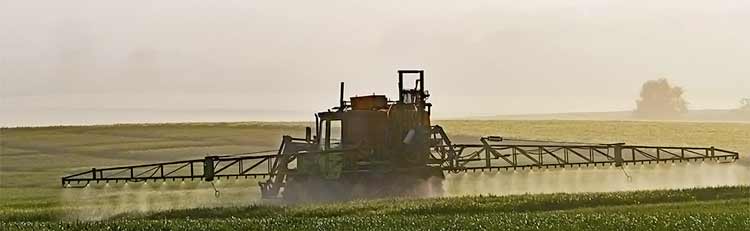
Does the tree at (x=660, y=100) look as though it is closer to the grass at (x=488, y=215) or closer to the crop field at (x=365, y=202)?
the crop field at (x=365, y=202)

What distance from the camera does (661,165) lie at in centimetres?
4884

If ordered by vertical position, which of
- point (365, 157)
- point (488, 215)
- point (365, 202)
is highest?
point (365, 157)

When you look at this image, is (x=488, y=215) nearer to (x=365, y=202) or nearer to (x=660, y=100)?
(x=365, y=202)

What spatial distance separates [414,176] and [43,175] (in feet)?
76.9

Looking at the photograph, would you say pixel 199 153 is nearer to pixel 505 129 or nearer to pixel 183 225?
pixel 505 129

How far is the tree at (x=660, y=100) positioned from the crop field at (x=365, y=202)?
66947 mm

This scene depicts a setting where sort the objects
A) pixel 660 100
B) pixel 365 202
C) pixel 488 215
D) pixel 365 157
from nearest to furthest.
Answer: pixel 488 215 → pixel 365 202 → pixel 365 157 → pixel 660 100

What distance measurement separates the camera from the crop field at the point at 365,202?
77.9ft

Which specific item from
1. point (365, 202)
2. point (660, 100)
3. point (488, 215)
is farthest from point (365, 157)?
point (660, 100)

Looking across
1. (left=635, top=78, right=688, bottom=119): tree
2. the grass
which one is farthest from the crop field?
(left=635, top=78, right=688, bottom=119): tree

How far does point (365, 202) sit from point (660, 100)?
424 feet

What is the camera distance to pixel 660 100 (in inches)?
6102

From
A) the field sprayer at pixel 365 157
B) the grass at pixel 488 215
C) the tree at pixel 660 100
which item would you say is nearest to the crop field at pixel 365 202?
the grass at pixel 488 215

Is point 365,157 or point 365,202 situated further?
point 365,157
